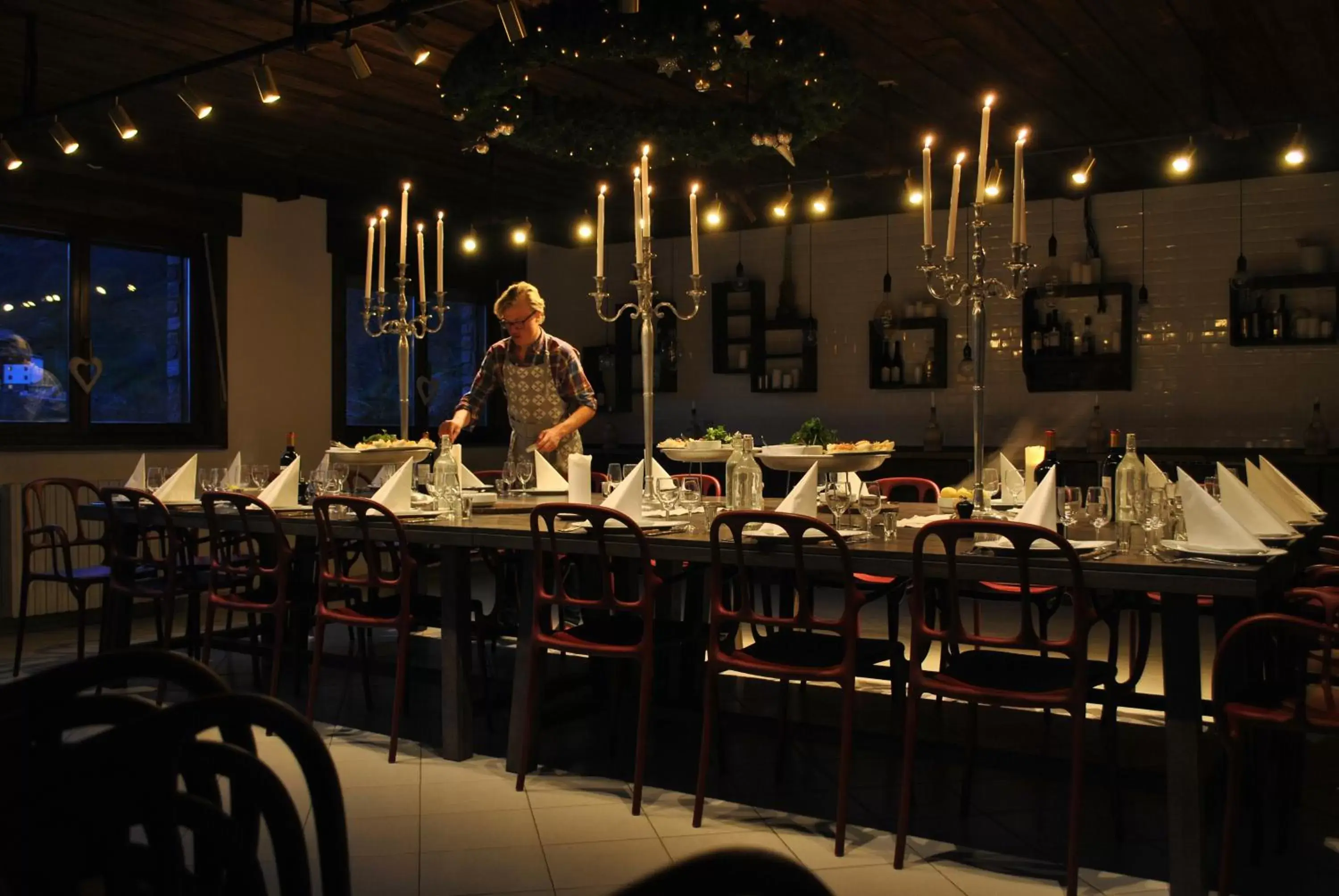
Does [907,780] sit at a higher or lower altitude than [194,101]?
lower

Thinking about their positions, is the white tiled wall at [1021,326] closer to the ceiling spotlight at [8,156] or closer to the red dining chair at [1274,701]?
the ceiling spotlight at [8,156]

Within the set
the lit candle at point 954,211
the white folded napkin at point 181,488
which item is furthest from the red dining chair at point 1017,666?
the white folded napkin at point 181,488

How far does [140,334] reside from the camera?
7406mm

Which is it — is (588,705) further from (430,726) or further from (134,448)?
(134,448)

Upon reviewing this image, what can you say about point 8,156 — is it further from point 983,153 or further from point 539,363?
point 983,153

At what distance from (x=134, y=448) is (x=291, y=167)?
6.81 ft

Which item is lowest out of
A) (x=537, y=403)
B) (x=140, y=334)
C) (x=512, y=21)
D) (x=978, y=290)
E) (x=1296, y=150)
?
(x=537, y=403)

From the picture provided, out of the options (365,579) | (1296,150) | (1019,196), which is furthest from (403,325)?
(1296,150)

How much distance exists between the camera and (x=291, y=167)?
7.54 m

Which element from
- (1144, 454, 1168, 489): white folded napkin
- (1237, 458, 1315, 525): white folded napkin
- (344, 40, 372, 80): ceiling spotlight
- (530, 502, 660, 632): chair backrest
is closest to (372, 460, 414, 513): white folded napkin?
(530, 502, 660, 632): chair backrest

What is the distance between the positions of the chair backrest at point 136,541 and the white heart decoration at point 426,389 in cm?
408

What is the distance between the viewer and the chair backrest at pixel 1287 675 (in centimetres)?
247

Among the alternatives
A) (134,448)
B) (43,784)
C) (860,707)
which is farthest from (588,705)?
(134,448)

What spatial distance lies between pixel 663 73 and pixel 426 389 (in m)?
5.69
